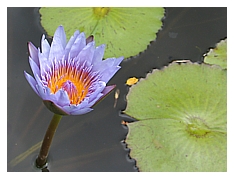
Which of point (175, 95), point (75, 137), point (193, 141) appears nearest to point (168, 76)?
point (175, 95)

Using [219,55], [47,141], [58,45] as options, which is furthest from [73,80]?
[219,55]

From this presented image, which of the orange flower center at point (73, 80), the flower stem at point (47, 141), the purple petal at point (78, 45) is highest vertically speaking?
the purple petal at point (78, 45)

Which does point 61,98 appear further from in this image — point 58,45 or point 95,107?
point 95,107

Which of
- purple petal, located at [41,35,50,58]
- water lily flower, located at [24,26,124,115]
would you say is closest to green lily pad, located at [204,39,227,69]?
water lily flower, located at [24,26,124,115]

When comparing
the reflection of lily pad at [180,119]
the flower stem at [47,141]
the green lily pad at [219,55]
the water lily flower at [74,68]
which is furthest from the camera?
the green lily pad at [219,55]

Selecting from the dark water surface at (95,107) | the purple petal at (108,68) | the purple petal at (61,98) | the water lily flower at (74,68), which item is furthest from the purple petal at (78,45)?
the dark water surface at (95,107)

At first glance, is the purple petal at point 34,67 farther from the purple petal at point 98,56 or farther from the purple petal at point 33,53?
the purple petal at point 98,56

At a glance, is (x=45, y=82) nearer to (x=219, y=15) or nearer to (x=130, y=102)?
(x=130, y=102)
